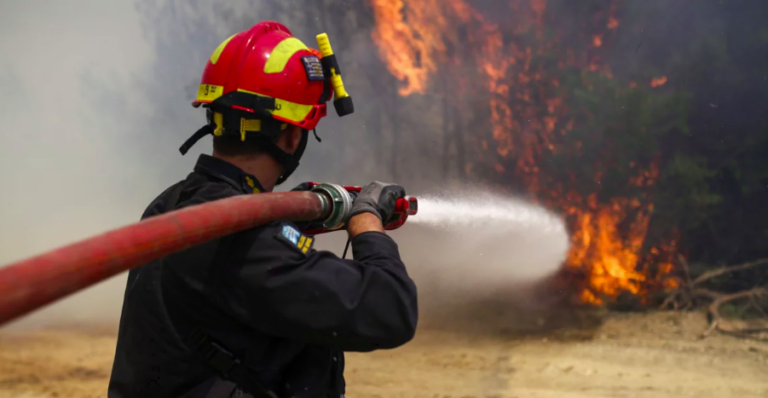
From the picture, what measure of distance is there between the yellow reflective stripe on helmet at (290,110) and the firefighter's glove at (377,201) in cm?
35

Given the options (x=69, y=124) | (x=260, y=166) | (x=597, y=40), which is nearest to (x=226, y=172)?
(x=260, y=166)

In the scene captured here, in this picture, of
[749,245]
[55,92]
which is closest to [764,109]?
[749,245]

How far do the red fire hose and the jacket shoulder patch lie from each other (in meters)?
0.06

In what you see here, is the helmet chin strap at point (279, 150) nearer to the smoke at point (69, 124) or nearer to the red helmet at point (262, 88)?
the red helmet at point (262, 88)

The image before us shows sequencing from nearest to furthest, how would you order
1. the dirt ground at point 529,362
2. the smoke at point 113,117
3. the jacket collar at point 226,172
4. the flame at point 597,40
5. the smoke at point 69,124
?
the jacket collar at point 226,172 → the dirt ground at point 529,362 → the flame at point 597,40 → the smoke at point 113,117 → the smoke at point 69,124

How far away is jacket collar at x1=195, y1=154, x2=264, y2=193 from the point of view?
6.36ft

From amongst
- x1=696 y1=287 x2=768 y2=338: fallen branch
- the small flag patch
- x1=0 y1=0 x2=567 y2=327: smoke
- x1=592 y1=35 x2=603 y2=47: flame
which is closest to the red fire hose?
the small flag patch

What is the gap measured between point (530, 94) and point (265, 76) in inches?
185

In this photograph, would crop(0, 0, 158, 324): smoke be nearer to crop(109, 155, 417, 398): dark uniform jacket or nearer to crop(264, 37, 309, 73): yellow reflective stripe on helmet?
crop(264, 37, 309, 73): yellow reflective stripe on helmet

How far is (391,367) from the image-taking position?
5203 mm

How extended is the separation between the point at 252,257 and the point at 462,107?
515cm

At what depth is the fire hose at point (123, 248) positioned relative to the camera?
1.00m

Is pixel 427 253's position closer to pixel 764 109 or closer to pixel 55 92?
Result: pixel 764 109

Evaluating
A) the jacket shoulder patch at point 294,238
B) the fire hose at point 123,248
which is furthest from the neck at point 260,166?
the jacket shoulder patch at point 294,238
